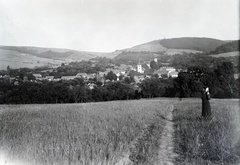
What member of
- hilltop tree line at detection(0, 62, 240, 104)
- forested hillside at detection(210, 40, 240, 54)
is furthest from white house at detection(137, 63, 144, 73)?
forested hillside at detection(210, 40, 240, 54)

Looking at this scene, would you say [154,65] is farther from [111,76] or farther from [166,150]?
[166,150]

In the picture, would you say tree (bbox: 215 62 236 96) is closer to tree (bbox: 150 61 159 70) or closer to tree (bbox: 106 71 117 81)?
tree (bbox: 106 71 117 81)

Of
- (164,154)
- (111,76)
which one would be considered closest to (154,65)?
(111,76)

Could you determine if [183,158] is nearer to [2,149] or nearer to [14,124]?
[2,149]

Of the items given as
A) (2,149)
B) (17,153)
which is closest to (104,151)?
(17,153)

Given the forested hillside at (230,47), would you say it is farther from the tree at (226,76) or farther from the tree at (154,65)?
the tree at (154,65)

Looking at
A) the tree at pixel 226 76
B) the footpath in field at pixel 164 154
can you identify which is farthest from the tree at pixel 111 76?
the footpath in field at pixel 164 154

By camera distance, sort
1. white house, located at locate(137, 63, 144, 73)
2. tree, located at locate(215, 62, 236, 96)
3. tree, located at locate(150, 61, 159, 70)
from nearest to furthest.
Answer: tree, located at locate(215, 62, 236, 96) → white house, located at locate(137, 63, 144, 73) → tree, located at locate(150, 61, 159, 70)

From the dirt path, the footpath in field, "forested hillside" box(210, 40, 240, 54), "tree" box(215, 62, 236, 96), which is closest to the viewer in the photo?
the footpath in field
